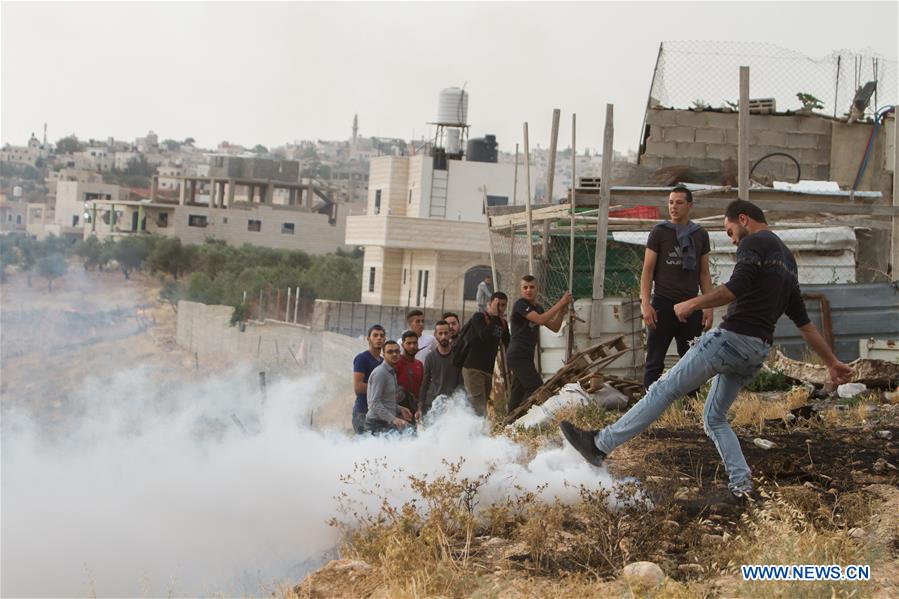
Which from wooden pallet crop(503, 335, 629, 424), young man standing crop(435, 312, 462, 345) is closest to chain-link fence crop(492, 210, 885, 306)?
young man standing crop(435, 312, 462, 345)

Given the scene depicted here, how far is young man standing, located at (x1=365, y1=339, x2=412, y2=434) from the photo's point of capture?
10.7 m

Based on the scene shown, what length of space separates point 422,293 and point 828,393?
4124 cm

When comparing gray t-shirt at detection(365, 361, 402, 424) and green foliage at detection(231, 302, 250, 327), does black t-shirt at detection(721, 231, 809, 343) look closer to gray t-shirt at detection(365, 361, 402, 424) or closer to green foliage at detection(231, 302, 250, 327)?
gray t-shirt at detection(365, 361, 402, 424)

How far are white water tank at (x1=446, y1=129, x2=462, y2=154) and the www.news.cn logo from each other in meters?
52.5

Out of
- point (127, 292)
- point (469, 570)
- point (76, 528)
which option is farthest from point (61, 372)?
point (469, 570)

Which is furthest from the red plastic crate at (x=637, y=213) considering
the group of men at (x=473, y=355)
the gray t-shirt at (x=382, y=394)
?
the gray t-shirt at (x=382, y=394)

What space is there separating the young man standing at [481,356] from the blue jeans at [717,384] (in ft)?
15.7

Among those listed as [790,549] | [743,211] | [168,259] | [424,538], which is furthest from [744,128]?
[168,259]

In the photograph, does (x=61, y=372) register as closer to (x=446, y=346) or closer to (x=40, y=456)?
(x=40, y=456)

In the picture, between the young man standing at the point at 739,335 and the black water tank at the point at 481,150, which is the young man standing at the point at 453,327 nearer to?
the young man standing at the point at 739,335

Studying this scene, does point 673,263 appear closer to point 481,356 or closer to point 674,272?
point 674,272

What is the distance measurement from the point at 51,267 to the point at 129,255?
511 cm

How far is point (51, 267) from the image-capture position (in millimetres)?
84125

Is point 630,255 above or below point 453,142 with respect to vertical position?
below
